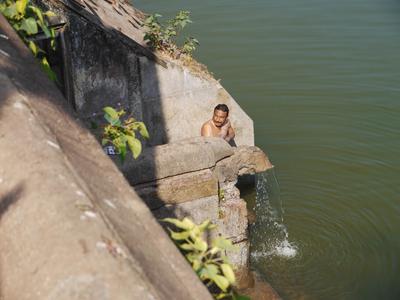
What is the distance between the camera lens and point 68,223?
182 centimetres

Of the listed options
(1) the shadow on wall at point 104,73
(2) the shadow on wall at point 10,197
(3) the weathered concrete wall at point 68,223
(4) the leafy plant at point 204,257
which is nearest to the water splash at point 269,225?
(1) the shadow on wall at point 104,73

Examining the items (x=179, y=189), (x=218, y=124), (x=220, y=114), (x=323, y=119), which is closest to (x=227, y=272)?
(x=179, y=189)

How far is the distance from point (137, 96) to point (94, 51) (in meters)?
0.76

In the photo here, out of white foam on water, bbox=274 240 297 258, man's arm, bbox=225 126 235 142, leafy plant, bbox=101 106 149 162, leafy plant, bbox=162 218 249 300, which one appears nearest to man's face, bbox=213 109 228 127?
man's arm, bbox=225 126 235 142

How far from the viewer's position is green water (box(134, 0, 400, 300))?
24.7 ft

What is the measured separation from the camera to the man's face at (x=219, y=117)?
7429 millimetres

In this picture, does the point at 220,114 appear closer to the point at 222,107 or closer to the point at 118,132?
the point at 222,107

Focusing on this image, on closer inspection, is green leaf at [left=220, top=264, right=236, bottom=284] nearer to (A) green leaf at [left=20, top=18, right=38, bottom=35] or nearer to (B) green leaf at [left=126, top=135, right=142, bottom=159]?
(B) green leaf at [left=126, top=135, right=142, bottom=159]

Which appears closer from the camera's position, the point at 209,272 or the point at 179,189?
the point at 209,272

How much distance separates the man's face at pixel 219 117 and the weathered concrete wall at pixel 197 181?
1.21 m

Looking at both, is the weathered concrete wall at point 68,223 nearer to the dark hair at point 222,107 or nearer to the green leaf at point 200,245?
the green leaf at point 200,245

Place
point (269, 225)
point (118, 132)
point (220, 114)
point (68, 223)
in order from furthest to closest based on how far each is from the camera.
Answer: point (269, 225), point (220, 114), point (118, 132), point (68, 223)

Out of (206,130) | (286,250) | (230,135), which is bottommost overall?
(286,250)

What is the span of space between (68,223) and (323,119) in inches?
364
